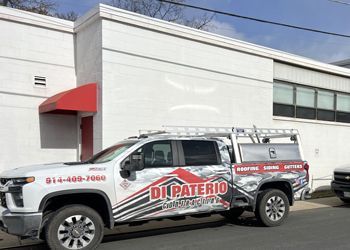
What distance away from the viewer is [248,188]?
848 cm

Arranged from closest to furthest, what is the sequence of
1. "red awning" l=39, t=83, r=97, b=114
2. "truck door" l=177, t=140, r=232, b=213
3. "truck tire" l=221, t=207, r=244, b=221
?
"truck door" l=177, t=140, r=232, b=213 → "truck tire" l=221, t=207, r=244, b=221 → "red awning" l=39, t=83, r=97, b=114

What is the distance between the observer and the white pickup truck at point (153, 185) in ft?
20.6

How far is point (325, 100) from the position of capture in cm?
1842

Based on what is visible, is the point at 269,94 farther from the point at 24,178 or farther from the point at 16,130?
the point at 24,178

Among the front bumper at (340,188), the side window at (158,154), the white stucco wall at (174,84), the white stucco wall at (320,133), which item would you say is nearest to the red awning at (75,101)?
the white stucco wall at (174,84)

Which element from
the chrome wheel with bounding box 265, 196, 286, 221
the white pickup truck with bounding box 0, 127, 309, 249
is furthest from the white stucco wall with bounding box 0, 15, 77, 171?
the chrome wheel with bounding box 265, 196, 286, 221

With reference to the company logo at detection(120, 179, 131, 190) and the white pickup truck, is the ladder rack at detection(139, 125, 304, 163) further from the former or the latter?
the company logo at detection(120, 179, 131, 190)

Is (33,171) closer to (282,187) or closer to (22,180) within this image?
(22,180)

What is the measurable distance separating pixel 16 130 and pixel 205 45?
21.7 feet

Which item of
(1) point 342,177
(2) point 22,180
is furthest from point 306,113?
(2) point 22,180

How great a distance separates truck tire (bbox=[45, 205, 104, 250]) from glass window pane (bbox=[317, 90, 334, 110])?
46.2 feet

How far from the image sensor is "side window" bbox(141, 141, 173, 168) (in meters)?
7.36

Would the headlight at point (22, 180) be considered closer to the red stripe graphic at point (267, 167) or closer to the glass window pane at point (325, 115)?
the red stripe graphic at point (267, 167)

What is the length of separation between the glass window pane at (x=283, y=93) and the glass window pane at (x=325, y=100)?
6.21ft
